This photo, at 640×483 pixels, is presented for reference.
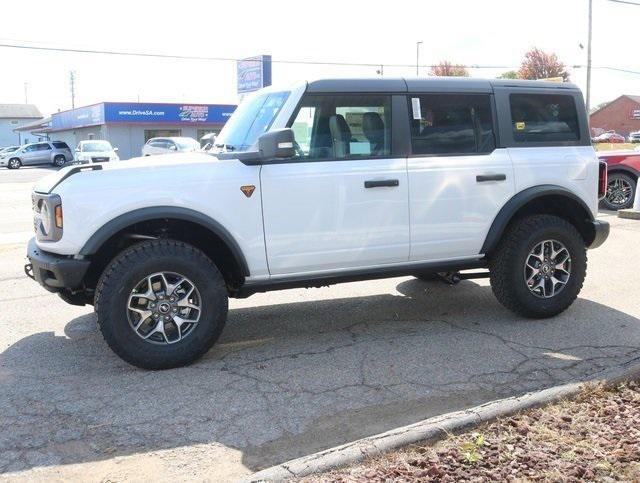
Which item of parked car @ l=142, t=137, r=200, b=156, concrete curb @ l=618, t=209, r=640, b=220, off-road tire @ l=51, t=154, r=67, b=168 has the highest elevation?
parked car @ l=142, t=137, r=200, b=156

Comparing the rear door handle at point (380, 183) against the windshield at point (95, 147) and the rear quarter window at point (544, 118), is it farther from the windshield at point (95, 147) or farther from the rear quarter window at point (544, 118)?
the windshield at point (95, 147)

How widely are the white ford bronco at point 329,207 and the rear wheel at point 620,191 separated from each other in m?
7.95

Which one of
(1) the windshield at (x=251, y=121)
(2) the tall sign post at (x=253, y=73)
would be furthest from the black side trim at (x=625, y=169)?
(2) the tall sign post at (x=253, y=73)

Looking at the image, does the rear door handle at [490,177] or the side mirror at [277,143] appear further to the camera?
the rear door handle at [490,177]

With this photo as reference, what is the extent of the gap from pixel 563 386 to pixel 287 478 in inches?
78.4

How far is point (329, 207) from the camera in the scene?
498 cm

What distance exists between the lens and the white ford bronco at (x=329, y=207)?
4.54 m

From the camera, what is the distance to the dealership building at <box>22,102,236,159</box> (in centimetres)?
4509

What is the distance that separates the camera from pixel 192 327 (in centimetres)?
472

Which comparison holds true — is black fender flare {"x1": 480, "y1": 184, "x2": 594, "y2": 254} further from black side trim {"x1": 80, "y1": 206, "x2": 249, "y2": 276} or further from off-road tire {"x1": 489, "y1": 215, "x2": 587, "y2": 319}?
black side trim {"x1": 80, "y1": 206, "x2": 249, "y2": 276}

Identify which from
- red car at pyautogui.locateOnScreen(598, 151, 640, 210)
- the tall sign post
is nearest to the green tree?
the tall sign post

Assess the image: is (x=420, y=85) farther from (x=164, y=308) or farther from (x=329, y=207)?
(x=164, y=308)

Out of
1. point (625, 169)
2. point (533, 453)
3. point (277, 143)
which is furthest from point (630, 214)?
point (533, 453)

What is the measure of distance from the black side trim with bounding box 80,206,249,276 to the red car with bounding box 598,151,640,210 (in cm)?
1066
